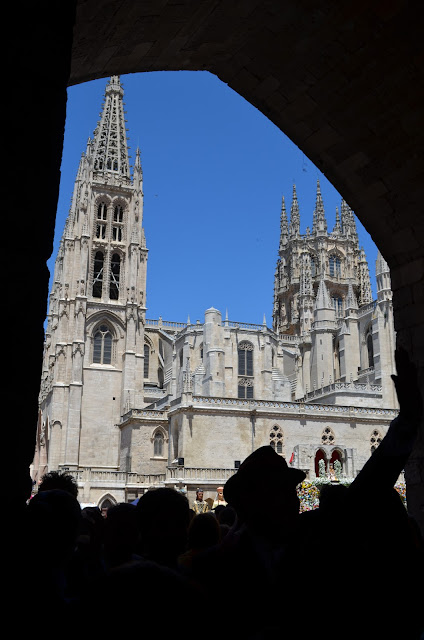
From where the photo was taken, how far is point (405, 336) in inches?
219

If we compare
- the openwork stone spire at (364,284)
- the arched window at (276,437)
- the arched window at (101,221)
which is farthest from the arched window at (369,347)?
the arched window at (101,221)

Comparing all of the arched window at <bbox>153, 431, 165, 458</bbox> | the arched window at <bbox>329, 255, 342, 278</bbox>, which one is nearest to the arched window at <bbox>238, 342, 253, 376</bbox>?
the arched window at <bbox>153, 431, 165, 458</bbox>

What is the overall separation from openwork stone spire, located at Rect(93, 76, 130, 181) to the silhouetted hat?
48095mm

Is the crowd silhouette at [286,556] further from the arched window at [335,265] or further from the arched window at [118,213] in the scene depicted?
the arched window at [335,265]

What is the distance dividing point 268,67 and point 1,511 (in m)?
5.01

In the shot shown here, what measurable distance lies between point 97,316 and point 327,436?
19.9 meters

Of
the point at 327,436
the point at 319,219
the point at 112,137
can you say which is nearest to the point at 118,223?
the point at 112,137

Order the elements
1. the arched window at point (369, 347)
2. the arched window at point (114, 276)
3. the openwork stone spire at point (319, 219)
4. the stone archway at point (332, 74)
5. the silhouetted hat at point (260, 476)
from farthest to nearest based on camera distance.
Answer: the openwork stone spire at point (319, 219) → the arched window at point (369, 347) → the arched window at point (114, 276) → the stone archway at point (332, 74) → the silhouetted hat at point (260, 476)

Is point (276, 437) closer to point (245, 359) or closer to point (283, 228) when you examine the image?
point (245, 359)

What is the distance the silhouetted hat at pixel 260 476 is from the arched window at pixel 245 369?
4198 centimetres

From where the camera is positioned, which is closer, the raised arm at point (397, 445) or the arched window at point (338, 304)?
the raised arm at point (397, 445)

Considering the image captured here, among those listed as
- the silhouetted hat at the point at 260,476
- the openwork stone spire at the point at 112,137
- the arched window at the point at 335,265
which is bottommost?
the silhouetted hat at the point at 260,476

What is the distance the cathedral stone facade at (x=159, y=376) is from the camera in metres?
31.4

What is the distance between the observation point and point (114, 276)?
4562cm
